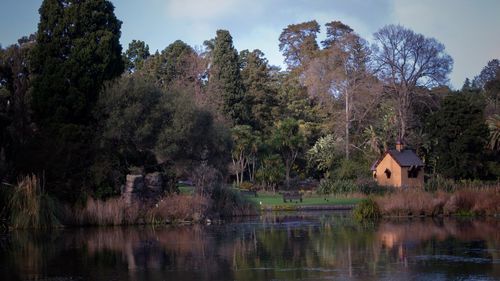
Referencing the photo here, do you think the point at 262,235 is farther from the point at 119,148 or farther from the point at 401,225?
the point at 119,148

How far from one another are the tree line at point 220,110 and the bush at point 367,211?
831 cm

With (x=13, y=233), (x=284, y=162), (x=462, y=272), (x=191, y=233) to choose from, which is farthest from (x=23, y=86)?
(x=284, y=162)

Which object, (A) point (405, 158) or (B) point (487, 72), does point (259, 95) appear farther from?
(B) point (487, 72)

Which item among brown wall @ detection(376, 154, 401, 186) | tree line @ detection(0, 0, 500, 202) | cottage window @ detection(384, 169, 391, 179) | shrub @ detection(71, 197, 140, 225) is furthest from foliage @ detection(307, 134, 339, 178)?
shrub @ detection(71, 197, 140, 225)

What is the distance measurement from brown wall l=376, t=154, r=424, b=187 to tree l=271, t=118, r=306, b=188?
9521 millimetres

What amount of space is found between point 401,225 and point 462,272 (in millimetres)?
15779

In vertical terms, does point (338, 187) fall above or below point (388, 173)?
below

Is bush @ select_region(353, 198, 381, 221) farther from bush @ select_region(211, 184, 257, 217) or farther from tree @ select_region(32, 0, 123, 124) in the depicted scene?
tree @ select_region(32, 0, 123, 124)

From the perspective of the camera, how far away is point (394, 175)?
64.1 m

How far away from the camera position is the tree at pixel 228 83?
7519 cm

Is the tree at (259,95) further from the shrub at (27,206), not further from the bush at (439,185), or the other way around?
the shrub at (27,206)

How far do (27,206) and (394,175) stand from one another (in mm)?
38760

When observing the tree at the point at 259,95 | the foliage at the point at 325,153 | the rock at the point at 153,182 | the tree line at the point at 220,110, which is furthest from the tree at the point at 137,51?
the rock at the point at 153,182

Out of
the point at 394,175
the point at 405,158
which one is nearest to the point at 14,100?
the point at 394,175
